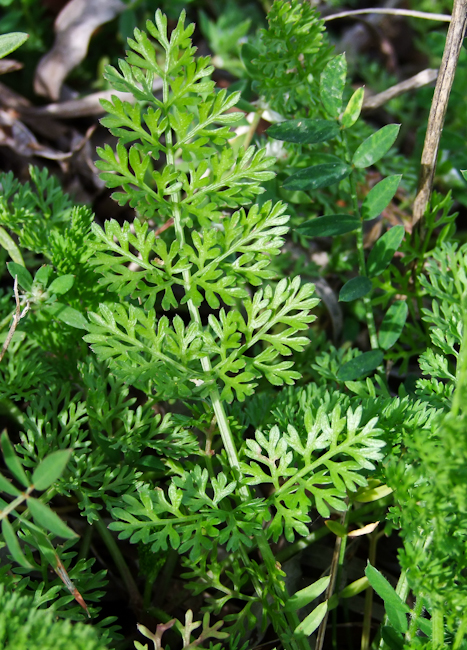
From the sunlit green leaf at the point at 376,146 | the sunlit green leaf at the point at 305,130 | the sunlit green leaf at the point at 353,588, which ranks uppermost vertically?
the sunlit green leaf at the point at 305,130

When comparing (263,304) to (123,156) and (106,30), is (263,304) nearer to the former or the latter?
(123,156)

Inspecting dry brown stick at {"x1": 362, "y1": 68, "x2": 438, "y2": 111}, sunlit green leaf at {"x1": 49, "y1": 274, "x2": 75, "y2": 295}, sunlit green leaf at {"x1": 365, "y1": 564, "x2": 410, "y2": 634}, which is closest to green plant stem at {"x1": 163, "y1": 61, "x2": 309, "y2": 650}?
sunlit green leaf at {"x1": 365, "y1": 564, "x2": 410, "y2": 634}

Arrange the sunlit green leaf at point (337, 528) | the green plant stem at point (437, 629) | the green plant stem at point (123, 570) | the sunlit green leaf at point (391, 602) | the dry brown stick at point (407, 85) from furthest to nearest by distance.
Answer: the dry brown stick at point (407, 85)
the green plant stem at point (123, 570)
the sunlit green leaf at point (337, 528)
the sunlit green leaf at point (391, 602)
the green plant stem at point (437, 629)

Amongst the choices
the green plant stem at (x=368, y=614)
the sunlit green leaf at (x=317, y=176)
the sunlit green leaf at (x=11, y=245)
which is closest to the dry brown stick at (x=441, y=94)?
the sunlit green leaf at (x=317, y=176)

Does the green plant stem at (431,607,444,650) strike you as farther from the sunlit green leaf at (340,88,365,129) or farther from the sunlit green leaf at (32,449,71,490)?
the sunlit green leaf at (340,88,365,129)

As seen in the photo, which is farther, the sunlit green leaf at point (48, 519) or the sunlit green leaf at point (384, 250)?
the sunlit green leaf at point (384, 250)

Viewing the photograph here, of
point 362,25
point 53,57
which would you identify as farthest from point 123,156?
point 362,25

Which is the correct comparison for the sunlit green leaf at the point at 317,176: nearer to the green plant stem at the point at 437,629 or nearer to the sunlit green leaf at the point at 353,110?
the sunlit green leaf at the point at 353,110
